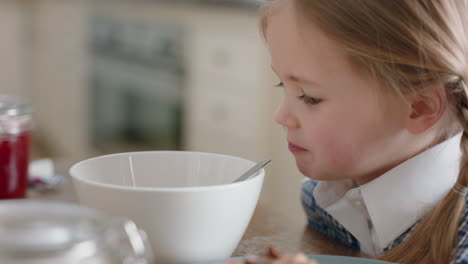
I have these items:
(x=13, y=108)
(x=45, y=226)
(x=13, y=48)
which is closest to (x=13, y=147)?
(x=13, y=108)

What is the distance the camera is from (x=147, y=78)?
3420 millimetres

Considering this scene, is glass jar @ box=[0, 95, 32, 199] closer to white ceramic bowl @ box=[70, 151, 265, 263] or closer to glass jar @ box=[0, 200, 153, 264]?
white ceramic bowl @ box=[70, 151, 265, 263]

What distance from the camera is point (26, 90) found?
454 centimetres

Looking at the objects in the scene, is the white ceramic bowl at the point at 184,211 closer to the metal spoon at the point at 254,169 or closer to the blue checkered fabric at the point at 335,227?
the metal spoon at the point at 254,169

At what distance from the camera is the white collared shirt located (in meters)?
0.82

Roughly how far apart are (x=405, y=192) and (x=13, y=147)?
55 cm

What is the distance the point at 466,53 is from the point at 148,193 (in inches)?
16.4

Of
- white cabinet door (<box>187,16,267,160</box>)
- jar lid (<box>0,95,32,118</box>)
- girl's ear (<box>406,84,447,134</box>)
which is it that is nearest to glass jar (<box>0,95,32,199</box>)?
jar lid (<box>0,95,32,118</box>)

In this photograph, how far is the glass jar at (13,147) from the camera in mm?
958

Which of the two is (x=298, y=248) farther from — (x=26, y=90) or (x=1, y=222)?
(x=26, y=90)

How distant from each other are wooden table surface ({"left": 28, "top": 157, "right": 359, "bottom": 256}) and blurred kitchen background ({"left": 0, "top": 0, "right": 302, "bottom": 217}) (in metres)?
1.47

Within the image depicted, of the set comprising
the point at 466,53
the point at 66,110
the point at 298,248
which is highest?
the point at 466,53

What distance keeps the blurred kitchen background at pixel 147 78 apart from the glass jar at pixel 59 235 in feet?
6.15

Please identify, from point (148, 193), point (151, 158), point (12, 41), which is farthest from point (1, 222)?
point (12, 41)
